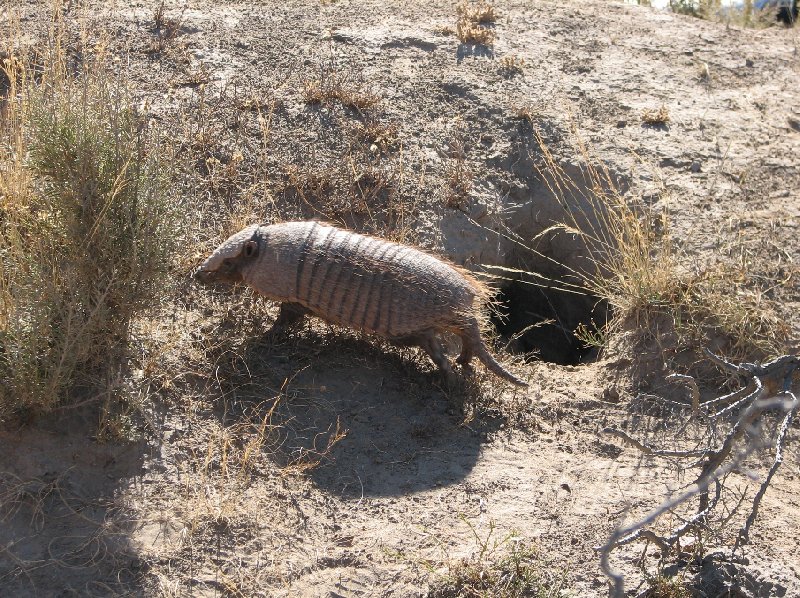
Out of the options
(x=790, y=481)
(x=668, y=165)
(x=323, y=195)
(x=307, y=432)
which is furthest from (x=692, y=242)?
(x=307, y=432)

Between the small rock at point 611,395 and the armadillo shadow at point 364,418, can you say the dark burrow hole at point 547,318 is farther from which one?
the armadillo shadow at point 364,418

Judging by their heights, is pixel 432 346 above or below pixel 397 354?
above

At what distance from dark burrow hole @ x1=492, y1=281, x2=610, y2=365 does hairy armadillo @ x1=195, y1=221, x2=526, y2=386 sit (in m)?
1.90

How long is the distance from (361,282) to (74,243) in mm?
1773

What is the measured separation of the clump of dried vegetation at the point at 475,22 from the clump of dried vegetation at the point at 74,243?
13.8 feet

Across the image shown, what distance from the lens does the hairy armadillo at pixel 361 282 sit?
225 inches

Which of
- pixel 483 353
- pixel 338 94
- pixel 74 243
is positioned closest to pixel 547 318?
pixel 483 353

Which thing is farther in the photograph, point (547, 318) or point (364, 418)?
point (547, 318)

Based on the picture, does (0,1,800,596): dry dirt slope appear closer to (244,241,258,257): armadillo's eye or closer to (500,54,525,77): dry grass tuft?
(500,54,525,77): dry grass tuft

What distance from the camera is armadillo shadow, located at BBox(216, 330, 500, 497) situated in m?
5.14

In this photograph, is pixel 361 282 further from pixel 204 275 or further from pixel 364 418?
pixel 204 275

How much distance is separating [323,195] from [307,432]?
2288mm

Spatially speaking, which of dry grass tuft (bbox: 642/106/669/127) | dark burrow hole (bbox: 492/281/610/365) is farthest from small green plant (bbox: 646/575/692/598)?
dry grass tuft (bbox: 642/106/669/127)

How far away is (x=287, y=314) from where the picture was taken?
6039mm
